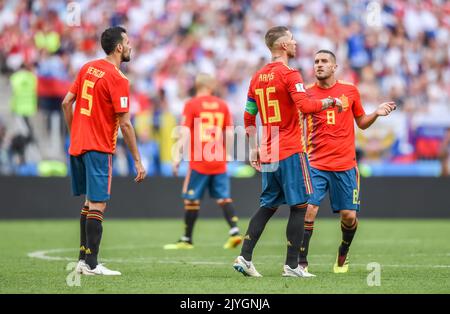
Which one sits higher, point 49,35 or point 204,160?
point 49,35

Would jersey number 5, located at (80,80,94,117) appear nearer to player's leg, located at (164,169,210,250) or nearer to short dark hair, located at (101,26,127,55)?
short dark hair, located at (101,26,127,55)

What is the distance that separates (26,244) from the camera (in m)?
14.1

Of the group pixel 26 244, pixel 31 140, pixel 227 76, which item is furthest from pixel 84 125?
pixel 227 76

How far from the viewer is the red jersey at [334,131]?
1055 centimetres

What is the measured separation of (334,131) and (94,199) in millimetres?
2788

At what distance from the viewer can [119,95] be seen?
945cm

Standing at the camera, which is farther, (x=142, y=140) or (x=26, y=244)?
(x=142, y=140)

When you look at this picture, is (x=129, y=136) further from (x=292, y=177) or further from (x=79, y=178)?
(x=292, y=177)

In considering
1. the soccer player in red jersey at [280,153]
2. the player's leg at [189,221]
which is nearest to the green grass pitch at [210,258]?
the player's leg at [189,221]

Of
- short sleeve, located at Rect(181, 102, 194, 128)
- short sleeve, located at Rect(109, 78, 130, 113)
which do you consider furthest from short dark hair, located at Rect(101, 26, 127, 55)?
short sleeve, located at Rect(181, 102, 194, 128)

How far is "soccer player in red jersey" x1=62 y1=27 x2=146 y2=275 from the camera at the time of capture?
9.50 meters
